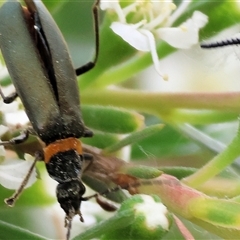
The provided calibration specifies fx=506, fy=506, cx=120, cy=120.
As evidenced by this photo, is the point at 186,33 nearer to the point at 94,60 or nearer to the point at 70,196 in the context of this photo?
the point at 94,60

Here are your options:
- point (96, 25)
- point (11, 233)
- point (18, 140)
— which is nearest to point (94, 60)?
point (96, 25)

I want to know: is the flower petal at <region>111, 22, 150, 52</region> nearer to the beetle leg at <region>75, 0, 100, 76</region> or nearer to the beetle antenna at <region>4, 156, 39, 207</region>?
the beetle leg at <region>75, 0, 100, 76</region>

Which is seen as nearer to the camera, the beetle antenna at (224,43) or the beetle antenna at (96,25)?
the beetle antenna at (224,43)

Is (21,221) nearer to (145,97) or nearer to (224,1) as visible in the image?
(145,97)

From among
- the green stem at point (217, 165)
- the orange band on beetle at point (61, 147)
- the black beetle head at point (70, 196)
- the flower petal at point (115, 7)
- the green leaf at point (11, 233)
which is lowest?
the black beetle head at point (70, 196)

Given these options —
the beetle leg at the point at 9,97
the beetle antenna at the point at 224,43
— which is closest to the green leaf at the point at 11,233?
the beetle leg at the point at 9,97

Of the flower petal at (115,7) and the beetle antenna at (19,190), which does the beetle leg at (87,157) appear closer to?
the beetle antenna at (19,190)

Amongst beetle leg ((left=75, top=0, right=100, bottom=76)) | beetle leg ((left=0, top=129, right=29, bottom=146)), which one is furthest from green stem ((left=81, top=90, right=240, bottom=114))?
beetle leg ((left=0, top=129, right=29, bottom=146))
